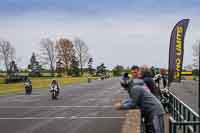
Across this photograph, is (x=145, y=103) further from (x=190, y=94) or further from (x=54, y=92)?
(x=54, y=92)

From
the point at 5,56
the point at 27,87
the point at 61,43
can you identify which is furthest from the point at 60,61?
the point at 27,87

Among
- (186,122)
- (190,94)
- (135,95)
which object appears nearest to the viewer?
(186,122)

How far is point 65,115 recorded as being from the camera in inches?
800

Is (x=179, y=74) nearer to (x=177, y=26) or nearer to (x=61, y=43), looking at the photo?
(x=177, y=26)

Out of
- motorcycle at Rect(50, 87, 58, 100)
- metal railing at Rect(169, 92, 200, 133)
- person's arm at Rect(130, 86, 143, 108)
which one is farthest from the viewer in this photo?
motorcycle at Rect(50, 87, 58, 100)

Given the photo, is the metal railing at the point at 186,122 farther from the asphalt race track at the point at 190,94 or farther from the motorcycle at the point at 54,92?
the motorcycle at the point at 54,92

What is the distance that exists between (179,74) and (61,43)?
12236 centimetres

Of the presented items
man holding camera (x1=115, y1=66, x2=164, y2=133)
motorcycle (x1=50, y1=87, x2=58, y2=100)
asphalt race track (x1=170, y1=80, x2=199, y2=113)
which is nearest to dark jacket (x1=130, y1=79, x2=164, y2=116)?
man holding camera (x1=115, y1=66, x2=164, y2=133)

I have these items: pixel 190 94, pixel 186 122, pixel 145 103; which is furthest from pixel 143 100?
pixel 186 122

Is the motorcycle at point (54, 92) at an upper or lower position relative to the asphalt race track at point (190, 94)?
lower

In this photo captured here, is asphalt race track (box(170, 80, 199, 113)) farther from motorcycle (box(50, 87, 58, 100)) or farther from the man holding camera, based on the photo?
motorcycle (box(50, 87, 58, 100))

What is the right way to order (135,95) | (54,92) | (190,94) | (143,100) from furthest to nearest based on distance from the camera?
(54,92) < (190,94) < (143,100) < (135,95)

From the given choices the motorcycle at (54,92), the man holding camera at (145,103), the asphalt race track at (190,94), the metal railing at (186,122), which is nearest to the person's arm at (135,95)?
the man holding camera at (145,103)

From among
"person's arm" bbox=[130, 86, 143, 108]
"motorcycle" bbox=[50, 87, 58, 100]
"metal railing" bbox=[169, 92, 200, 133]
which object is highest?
"person's arm" bbox=[130, 86, 143, 108]
